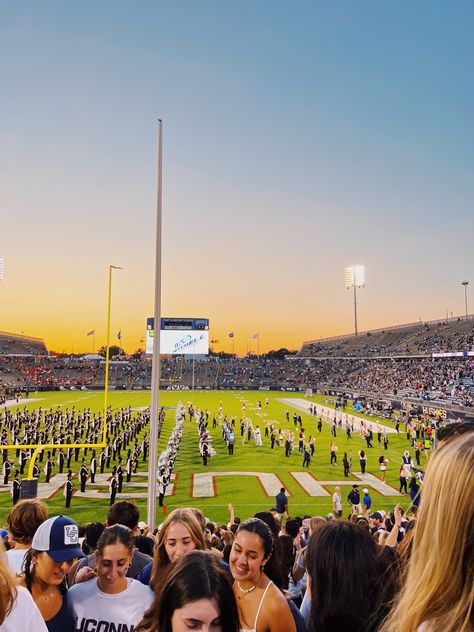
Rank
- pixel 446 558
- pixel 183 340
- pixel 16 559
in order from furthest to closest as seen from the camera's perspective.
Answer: pixel 183 340 → pixel 16 559 → pixel 446 558

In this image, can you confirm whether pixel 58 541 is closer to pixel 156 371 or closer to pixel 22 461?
pixel 156 371

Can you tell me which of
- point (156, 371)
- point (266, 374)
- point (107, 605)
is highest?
point (156, 371)

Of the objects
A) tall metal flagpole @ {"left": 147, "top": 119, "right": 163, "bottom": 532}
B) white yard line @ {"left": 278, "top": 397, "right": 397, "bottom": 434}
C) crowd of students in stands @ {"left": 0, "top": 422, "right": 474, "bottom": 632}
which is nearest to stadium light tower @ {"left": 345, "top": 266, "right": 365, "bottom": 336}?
white yard line @ {"left": 278, "top": 397, "right": 397, "bottom": 434}

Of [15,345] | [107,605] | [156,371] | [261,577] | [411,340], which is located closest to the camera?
[107,605]

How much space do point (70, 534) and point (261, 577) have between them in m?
1.04

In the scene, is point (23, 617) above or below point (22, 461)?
above

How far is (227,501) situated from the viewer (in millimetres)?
13719

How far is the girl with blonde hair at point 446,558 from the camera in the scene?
114 centimetres

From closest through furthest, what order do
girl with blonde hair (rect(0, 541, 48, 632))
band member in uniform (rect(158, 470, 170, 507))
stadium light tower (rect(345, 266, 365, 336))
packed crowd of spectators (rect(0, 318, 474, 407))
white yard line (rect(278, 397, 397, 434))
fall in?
1. girl with blonde hair (rect(0, 541, 48, 632))
2. band member in uniform (rect(158, 470, 170, 507))
3. white yard line (rect(278, 397, 397, 434))
4. packed crowd of spectators (rect(0, 318, 474, 407))
5. stadium light tower (rect(345, 266, 365, 336))

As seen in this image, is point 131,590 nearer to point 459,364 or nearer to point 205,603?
point 205,603

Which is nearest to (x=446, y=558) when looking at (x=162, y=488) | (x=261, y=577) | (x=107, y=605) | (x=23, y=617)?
(x=23, y=617)

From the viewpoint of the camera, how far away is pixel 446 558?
1.17 meters

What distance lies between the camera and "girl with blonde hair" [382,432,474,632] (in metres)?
1.14

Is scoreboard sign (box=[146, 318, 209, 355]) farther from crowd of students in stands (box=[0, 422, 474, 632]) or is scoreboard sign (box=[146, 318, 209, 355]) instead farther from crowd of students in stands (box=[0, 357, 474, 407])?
crowd of students in stands (box=[0, 422, 474, 632])
